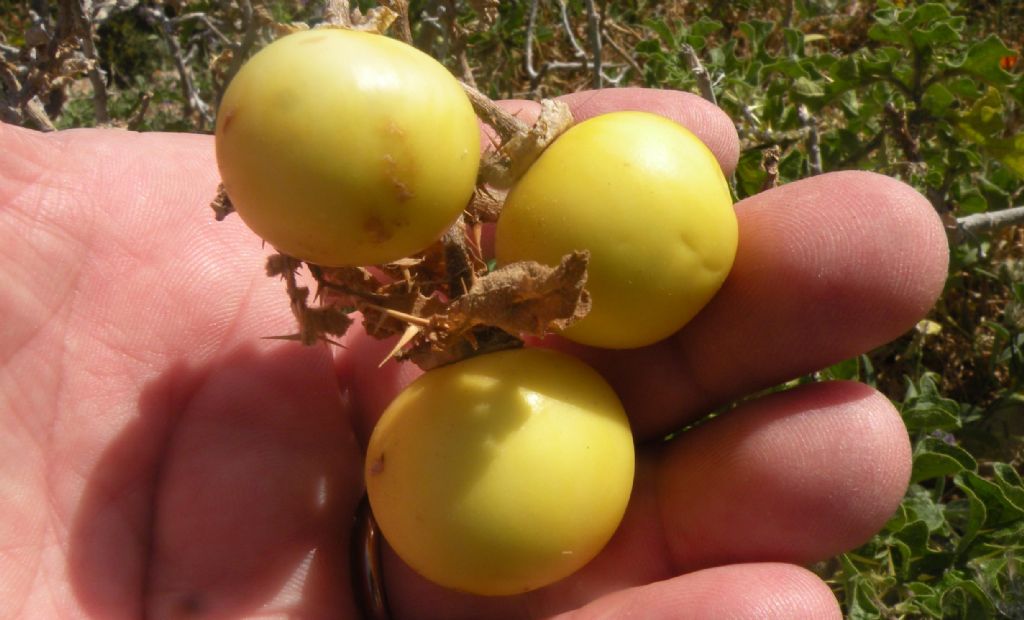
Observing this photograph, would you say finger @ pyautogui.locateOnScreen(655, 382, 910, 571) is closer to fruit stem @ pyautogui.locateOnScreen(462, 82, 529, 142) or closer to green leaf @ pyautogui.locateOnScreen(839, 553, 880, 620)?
green leaf @ pyautogui.locateOnScreen(839, 553, 880, 620)

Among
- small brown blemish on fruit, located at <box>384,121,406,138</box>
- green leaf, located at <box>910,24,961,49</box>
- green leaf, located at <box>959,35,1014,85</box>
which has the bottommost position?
green leaf, located at <box>959,35,1014,85</box>

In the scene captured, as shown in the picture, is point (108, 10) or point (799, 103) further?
point (108, 10)

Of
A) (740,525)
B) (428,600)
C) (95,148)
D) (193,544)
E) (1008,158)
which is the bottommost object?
(428,600)

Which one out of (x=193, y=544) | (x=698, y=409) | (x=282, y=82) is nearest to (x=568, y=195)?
(x=282, y=82)

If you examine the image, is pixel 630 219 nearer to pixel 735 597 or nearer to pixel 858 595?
pixel 735 597

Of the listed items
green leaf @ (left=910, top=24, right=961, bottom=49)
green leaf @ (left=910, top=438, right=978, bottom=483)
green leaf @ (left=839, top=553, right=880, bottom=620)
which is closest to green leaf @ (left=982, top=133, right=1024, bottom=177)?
green leaf @ (left=910, top=24, right=961, bottom=49)

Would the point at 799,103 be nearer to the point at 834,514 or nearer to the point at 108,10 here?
the point at 834,514

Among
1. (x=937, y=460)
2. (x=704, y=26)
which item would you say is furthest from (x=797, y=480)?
(x=704, y=26)
